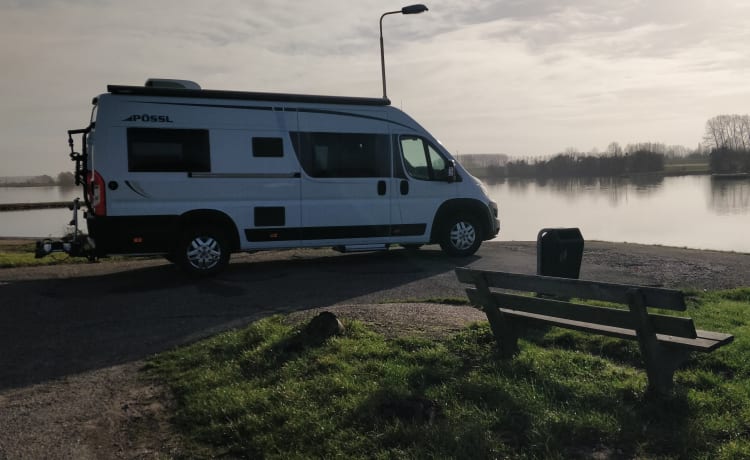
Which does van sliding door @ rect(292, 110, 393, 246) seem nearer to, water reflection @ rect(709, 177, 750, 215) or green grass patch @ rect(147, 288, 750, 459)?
green grass patch @ rect(147, 288, 750, 459)

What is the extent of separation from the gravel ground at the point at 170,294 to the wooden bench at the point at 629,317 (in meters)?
1.23

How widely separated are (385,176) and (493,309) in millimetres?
5900

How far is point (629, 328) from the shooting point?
4039mm

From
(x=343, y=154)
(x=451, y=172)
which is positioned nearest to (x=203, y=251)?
(x=343, y=154)

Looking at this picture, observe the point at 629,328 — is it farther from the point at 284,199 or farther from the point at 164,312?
the point at 284,199

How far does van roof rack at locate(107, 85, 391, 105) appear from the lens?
8.75 metres

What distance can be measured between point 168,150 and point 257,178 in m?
1.37

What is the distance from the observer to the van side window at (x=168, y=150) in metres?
8.71

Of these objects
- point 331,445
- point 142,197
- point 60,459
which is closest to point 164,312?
point 142,197

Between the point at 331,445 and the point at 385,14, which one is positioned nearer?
the point at 331,445

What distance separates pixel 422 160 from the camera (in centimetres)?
1092

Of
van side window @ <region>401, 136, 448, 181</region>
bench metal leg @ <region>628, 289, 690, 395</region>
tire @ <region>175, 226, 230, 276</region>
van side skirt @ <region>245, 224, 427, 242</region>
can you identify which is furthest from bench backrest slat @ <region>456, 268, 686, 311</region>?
van side window @ <region>401, 136, 448, 181</region>

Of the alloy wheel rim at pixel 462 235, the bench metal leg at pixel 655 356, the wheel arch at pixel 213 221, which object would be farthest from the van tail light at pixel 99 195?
the bench metal leg at pixel 655 356

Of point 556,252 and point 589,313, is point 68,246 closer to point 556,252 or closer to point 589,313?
point 556,252
